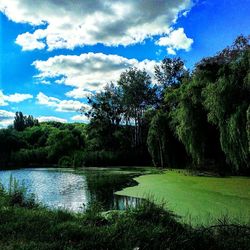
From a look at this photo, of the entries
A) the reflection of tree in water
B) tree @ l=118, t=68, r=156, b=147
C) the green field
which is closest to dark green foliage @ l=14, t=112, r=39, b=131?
tree @ l=118, t=68, r=156, b=147

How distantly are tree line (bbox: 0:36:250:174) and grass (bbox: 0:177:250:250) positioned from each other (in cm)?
742

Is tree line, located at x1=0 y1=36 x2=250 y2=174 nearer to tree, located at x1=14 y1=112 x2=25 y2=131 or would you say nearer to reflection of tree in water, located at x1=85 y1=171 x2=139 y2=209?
reflection of tree in water, located at x1=85 y1=171 x2=139 y2=209

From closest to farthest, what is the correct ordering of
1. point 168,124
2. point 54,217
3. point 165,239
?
point 165,239 → point 54,217 → point 168,124

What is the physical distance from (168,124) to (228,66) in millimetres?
9497

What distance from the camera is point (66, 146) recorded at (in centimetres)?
3825

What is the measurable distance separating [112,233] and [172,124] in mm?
18399

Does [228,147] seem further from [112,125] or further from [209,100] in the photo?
[112,125]

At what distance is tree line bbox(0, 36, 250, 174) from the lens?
13.8 m

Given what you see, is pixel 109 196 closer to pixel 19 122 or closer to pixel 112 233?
pixel 112 233

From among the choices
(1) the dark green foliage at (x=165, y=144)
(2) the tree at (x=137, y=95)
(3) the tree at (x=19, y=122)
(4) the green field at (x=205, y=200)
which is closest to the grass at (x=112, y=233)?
(4) the green field at (x=205, y=200)

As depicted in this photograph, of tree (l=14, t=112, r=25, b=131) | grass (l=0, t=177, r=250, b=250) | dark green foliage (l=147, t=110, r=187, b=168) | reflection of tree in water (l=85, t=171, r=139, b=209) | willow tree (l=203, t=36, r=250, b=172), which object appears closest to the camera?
grass (l=0, t=177, r=250, b=250)

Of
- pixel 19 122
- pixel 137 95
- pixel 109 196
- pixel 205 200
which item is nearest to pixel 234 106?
pixel 205 200

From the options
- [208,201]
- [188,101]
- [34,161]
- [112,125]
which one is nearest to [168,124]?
[188,101]

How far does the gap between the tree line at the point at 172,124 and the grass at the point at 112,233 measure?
24.3 feet
